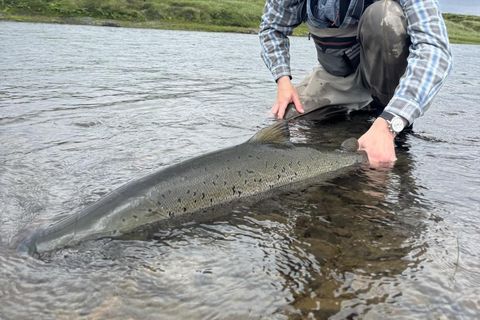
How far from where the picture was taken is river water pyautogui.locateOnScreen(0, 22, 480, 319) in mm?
1988

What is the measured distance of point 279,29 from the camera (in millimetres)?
5457

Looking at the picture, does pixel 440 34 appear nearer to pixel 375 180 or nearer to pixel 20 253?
pixel 375 180

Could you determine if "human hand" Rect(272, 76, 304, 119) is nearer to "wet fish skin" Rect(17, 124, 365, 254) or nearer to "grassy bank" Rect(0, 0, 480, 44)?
"wet fish skin" Rect(17, 124, 365, 254)

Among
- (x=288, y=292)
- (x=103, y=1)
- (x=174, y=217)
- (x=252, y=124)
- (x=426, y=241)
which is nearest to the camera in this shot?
(x=288, y=292)

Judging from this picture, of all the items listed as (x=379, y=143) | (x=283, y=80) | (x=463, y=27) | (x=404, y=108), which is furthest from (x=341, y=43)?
(x=463, y=27)

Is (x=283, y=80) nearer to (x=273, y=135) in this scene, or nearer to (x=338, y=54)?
(x=338, y=54)

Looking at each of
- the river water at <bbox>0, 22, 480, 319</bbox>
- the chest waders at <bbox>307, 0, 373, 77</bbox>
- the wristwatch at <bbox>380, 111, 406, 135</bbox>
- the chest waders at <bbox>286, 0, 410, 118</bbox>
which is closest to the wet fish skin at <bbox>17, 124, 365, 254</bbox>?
the river water at <bbox>0, 22, 480, 319</bbox>

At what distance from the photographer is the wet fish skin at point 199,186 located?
8.25 feet

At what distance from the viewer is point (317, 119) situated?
5.74m

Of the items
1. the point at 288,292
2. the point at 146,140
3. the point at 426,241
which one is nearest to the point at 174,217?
the point at 288,292

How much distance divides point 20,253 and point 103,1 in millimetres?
66219

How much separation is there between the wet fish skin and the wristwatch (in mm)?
348

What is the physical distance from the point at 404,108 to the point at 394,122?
0.52 feet

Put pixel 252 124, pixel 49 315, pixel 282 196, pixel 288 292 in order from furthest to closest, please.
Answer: pixel 252 124
pixel 282 196
pixel 288 292
pixel 49 315
